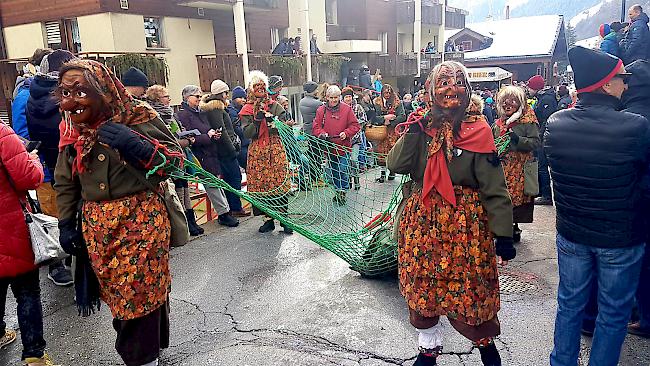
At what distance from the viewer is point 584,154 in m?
2.42

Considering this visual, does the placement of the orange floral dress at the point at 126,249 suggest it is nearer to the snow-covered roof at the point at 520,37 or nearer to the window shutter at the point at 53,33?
the window shutter at the point at 53,33

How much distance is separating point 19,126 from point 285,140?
258 centimetres

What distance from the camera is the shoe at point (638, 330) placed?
323 centimetres

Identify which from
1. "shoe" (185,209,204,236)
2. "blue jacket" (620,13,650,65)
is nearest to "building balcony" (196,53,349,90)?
"shoe" (185,209,204,236)

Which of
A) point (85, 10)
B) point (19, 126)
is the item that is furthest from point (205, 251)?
point (85, 10)

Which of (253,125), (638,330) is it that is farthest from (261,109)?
(638,330)

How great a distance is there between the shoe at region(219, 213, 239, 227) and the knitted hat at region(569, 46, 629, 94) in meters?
4.48

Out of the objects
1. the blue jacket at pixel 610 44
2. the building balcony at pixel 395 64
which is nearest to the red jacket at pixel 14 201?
the blue jacket at pixel 610 44

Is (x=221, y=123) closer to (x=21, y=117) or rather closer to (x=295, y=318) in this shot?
(x=21, y=117)

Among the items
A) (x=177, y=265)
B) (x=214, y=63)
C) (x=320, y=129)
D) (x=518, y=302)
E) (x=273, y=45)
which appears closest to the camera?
(x=518, y=302)

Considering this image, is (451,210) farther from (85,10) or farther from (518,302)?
(85,10)

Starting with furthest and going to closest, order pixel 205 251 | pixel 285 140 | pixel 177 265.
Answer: pixel 285 140
pixel 205 251
pixel 177 265

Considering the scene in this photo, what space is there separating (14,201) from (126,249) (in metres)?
0.92

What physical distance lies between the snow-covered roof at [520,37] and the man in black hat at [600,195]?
28.5m
